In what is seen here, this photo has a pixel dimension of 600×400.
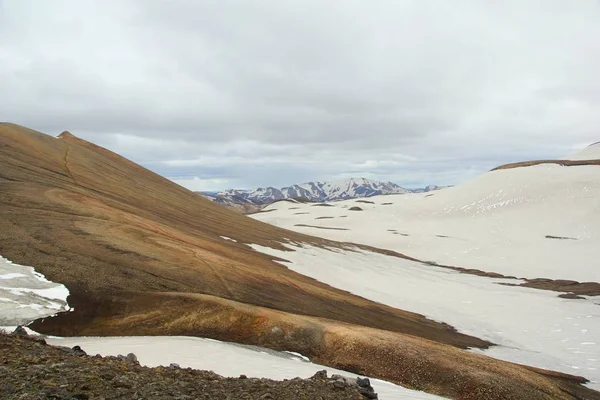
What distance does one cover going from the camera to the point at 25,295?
20234 millimetres

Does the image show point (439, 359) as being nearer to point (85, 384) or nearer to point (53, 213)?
point (85, 384)

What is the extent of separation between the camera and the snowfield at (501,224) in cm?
7412

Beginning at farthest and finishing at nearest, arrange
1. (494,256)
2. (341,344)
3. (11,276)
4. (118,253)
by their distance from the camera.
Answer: (494,256), (118,253), (11,276), (341,344)

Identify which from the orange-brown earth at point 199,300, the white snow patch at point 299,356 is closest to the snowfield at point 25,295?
the orange-brown earth at point 199,300

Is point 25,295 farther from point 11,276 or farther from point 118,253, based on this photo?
point 118,253

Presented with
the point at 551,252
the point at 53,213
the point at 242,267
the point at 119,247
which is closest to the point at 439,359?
the point at 242,267

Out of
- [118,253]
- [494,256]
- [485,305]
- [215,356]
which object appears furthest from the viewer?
[494,256]

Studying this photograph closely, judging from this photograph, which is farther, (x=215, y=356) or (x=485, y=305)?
(x=485, y=305)

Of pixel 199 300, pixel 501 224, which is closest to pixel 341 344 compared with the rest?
pixel 199 300

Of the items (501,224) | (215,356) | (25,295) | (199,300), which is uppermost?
(501,224)

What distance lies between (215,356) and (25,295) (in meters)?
10.1

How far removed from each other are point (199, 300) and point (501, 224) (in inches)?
3689

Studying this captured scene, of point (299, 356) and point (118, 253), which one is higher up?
point (118, 253)

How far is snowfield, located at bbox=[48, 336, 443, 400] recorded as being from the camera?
15.6 meters
